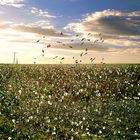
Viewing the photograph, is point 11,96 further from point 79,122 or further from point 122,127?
point 122,127

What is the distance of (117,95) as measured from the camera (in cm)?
3244

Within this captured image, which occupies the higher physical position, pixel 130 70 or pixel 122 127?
pixel 130 70

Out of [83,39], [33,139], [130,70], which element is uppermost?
[83,39]

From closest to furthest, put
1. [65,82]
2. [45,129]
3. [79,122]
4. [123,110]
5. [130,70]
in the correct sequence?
[45,129]
[79,122]
[123,110]
[65,82]
[130,70]

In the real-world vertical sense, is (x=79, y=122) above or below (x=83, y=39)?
below

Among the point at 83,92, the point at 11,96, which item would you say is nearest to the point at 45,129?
the point at 11,96

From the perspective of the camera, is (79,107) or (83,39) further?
(83,39)

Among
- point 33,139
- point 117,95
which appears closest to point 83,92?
point 117,95

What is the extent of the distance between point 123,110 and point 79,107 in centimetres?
310

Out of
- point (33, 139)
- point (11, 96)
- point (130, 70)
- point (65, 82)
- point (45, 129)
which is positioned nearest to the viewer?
point (33, 139)

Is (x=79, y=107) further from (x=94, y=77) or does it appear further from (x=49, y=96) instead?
(x=94, y=77)

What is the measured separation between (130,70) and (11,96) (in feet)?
46.1

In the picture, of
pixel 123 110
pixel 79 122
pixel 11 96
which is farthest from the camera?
pixel 11 96

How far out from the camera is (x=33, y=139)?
19.0 metres
